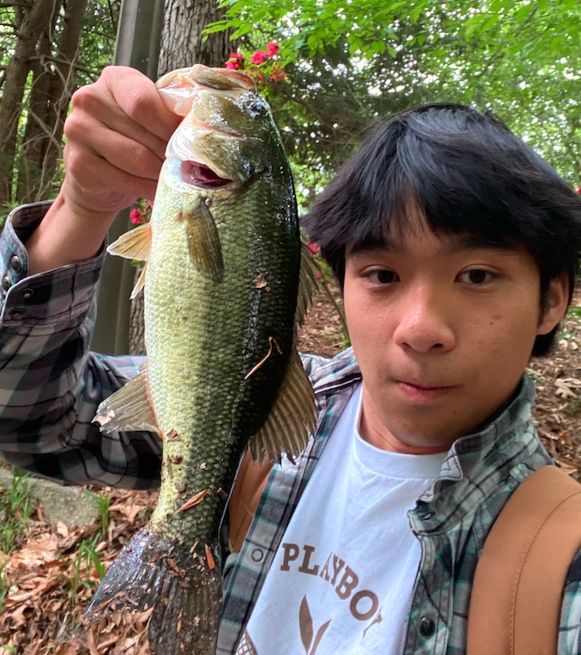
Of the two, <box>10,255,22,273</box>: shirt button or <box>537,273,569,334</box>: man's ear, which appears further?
<box>10,255,22,273</box>: shirt button

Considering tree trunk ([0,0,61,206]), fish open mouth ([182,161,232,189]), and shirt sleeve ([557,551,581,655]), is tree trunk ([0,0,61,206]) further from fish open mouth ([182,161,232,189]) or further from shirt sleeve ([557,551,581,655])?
shirt sleeve ([557,551,581,655])

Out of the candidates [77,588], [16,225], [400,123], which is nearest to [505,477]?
[400,123]

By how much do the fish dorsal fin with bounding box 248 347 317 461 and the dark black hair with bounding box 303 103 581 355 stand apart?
381 millimetres

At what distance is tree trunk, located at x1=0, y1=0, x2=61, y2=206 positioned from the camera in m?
6.59

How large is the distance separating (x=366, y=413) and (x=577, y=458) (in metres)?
3.11

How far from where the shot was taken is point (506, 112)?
7.36m

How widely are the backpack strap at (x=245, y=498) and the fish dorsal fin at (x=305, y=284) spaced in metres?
0.47

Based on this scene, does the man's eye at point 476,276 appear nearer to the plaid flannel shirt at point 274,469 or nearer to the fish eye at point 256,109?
the plaid flannel shirt at point 274,469

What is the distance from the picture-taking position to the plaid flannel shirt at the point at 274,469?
1.18m

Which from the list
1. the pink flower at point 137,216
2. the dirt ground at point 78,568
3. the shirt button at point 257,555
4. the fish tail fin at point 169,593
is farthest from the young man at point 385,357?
the pink flower at point 137,216

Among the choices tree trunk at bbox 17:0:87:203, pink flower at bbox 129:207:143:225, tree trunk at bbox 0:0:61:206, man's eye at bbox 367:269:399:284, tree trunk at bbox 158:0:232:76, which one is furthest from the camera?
tree trunk at bbox 0:0:61:206

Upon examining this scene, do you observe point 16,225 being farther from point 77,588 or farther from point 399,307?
point 77,588

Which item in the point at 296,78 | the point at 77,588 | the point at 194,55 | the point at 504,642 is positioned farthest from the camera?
the point at 296,78

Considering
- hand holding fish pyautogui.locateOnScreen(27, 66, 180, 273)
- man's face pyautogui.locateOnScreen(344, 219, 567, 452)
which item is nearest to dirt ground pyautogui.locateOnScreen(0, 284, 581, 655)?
man's face pyautogui.locateOnScreen(344, 219, 567, 452)
